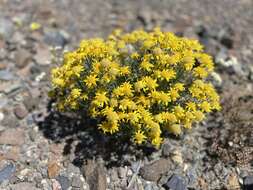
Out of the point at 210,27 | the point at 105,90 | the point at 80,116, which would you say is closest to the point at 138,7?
the point at 210,27

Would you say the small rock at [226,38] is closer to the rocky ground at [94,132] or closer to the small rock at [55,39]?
the rocky ground at [94,132]

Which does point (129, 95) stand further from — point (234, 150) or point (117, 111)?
point (234, 150)

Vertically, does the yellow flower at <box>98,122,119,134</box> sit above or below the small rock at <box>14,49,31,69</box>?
below

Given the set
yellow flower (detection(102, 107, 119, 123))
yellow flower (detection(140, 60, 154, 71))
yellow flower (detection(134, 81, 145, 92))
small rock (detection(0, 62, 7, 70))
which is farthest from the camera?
small rock (detection(0, 62, 7, 70))

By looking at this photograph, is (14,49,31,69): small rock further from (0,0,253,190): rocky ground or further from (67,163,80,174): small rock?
(67,163,80,174): small rock

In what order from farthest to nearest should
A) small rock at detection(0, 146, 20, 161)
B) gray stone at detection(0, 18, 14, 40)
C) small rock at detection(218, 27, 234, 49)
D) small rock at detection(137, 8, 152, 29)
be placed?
1. small rock at detection(137, 8, 152, 29)
2. small rock at detection(218, 27, 234, 49)
3. gray stone at detection(0, 18, 14, 40)
4. small rock at detection(0, 146, 20, 161)

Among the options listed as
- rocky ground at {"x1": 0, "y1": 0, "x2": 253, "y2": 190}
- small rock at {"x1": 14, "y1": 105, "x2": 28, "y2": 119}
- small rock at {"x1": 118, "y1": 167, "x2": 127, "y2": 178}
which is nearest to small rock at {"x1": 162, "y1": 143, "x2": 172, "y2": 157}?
rocky ground at {"x1": 0, "y1": 0, "x2": 253, "y2": 190}

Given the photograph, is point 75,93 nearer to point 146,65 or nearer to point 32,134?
point 146,65
